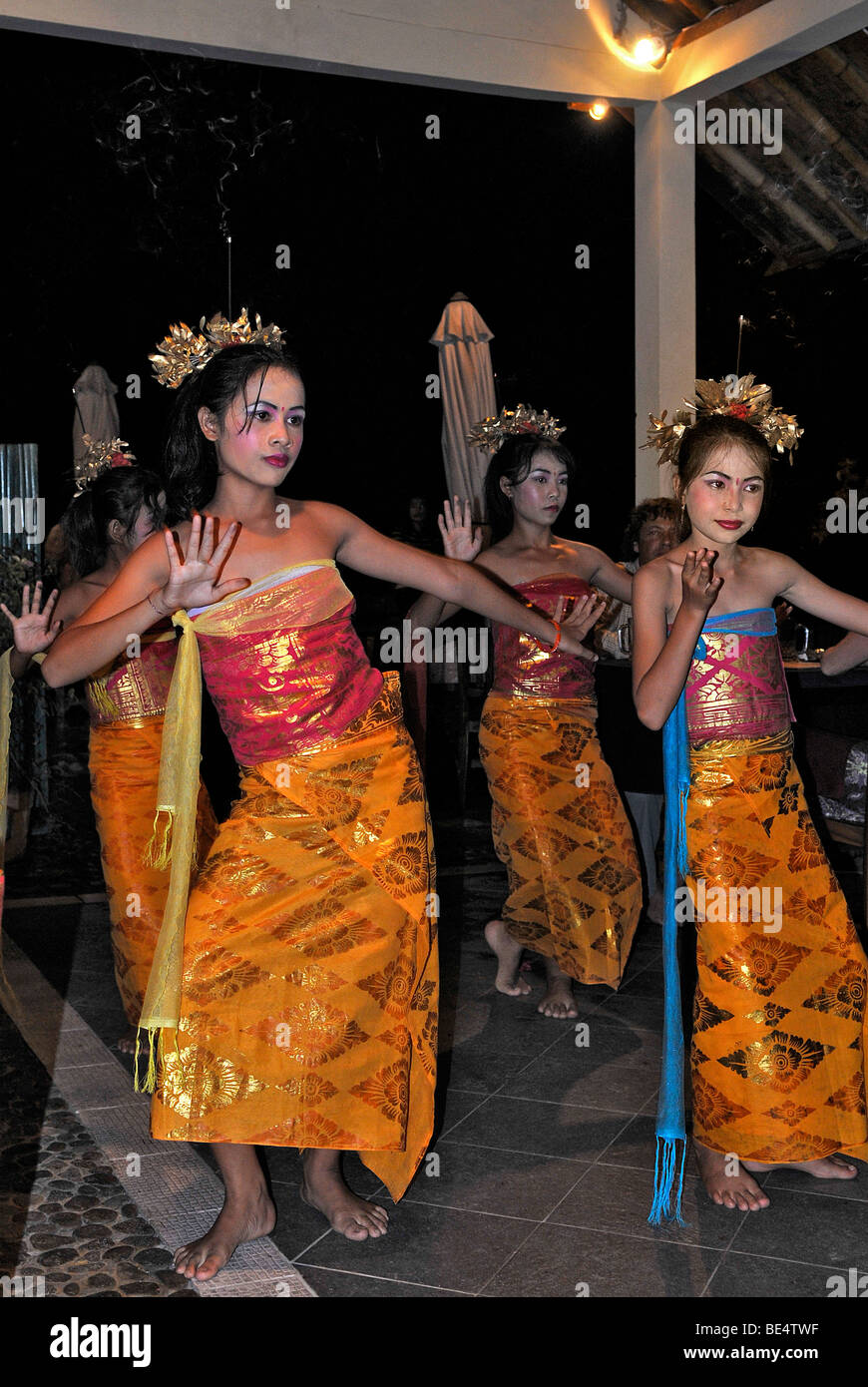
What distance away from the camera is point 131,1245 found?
8.85 ft

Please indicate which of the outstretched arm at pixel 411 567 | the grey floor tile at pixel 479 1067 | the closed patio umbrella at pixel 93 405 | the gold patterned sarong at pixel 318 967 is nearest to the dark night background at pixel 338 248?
the closed patio umbrella at pixel 93 405

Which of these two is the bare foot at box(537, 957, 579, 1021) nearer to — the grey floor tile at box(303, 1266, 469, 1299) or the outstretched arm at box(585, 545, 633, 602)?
the outstretched arm at box(585, 545, 633, 602)

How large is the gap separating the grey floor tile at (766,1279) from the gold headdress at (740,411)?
185 cm

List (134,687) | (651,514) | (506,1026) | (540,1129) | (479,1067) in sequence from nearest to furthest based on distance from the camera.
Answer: (540,1129), (479,1067), (134,687), (506,1026), (651,514)

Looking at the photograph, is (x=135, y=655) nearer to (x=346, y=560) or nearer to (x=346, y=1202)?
(x=346, y=560)

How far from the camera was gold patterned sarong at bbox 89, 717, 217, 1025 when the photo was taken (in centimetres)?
390

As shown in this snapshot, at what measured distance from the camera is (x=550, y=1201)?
292 cm

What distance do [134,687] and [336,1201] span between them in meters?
1.86

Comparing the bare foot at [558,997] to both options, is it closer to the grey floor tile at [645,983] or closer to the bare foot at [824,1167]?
the grey floor tile at [645,983]

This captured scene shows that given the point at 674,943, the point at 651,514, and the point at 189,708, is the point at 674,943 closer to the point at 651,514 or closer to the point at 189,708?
the point at 189,708

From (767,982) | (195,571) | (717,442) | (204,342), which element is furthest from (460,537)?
(767,982)

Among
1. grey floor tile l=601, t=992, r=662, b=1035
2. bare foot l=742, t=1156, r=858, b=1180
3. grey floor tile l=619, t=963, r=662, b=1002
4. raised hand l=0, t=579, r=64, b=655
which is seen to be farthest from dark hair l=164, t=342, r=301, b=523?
grey floor tile l=619, t=963, r=662, b=1002

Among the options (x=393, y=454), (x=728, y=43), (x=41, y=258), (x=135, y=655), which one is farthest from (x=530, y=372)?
(x=135, y=655)

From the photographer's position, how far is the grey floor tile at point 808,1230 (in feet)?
8.67
